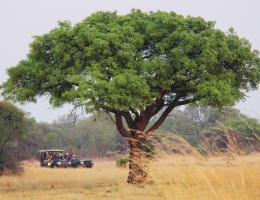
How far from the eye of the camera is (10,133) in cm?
2705

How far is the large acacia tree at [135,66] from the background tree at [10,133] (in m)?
5.17

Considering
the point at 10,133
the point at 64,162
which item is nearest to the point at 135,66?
the point at 10,133

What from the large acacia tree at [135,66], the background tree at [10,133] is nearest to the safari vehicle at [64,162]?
the background tree at [10,133]

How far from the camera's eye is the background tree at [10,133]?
26.7 metres

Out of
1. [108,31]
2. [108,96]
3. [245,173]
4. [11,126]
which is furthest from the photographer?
[11,126]

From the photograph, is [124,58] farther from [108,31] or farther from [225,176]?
[225,176]

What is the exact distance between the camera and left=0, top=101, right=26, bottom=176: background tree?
26.7 meters

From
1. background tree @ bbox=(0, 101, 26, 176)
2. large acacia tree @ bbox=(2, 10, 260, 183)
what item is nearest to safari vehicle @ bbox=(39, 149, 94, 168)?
background tree @ bbox=(0, 101, 26, 176)

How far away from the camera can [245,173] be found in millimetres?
4914

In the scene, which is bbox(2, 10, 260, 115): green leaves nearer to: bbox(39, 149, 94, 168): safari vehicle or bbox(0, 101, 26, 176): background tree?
bbox(0, 101, 26, 176): background tree

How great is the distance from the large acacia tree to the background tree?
517 centimetres

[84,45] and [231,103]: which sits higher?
[84,45]

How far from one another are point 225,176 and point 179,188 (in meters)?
0.58

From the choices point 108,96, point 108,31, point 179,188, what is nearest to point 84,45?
point 108,31
